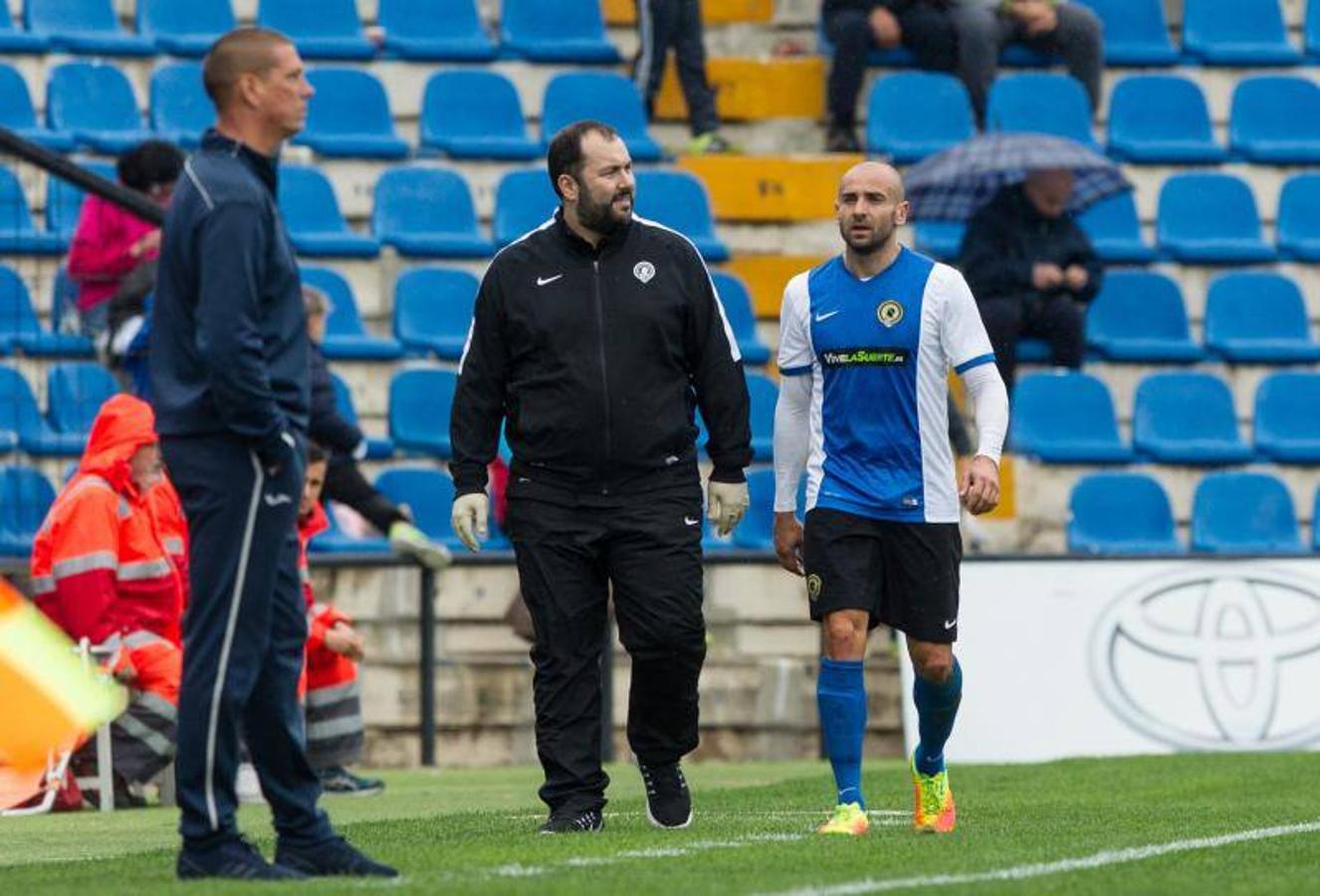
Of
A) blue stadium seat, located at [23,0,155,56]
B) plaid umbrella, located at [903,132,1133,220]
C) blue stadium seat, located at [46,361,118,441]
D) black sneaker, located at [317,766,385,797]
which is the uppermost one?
blue stadium seat, located at [23,0,155,56]

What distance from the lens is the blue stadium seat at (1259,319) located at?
1770 cm

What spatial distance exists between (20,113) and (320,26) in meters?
2.08

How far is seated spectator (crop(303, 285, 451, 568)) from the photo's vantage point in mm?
13867

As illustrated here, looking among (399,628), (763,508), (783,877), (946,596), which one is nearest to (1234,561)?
(763,508)

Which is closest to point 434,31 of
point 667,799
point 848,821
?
point 667,799

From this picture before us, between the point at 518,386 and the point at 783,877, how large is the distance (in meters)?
2.42

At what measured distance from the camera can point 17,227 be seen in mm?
13680

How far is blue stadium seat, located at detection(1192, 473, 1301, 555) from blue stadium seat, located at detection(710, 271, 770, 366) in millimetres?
2540

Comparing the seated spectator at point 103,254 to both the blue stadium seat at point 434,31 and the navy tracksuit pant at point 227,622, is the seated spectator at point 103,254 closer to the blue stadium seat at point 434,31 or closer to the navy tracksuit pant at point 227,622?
the blue stadium seat at point 434,31

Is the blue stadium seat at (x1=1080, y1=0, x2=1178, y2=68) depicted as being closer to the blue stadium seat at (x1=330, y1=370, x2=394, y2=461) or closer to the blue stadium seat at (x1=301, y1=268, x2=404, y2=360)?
the blue stadium seat at (x1=301, y1=268, x2=404, y2=360)

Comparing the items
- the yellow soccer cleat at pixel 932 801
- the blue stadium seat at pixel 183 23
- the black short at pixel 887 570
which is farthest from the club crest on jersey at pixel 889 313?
the blue stadium seat at pixel 183 23

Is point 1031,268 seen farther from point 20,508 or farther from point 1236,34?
point 20,508

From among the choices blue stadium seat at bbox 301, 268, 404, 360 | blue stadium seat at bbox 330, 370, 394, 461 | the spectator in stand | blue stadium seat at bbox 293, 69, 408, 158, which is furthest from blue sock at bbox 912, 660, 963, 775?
the spectator in stand

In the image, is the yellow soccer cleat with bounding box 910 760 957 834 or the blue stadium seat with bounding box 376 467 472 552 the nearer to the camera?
the yellow soccer cleat with bounding box 910 760 957 834
